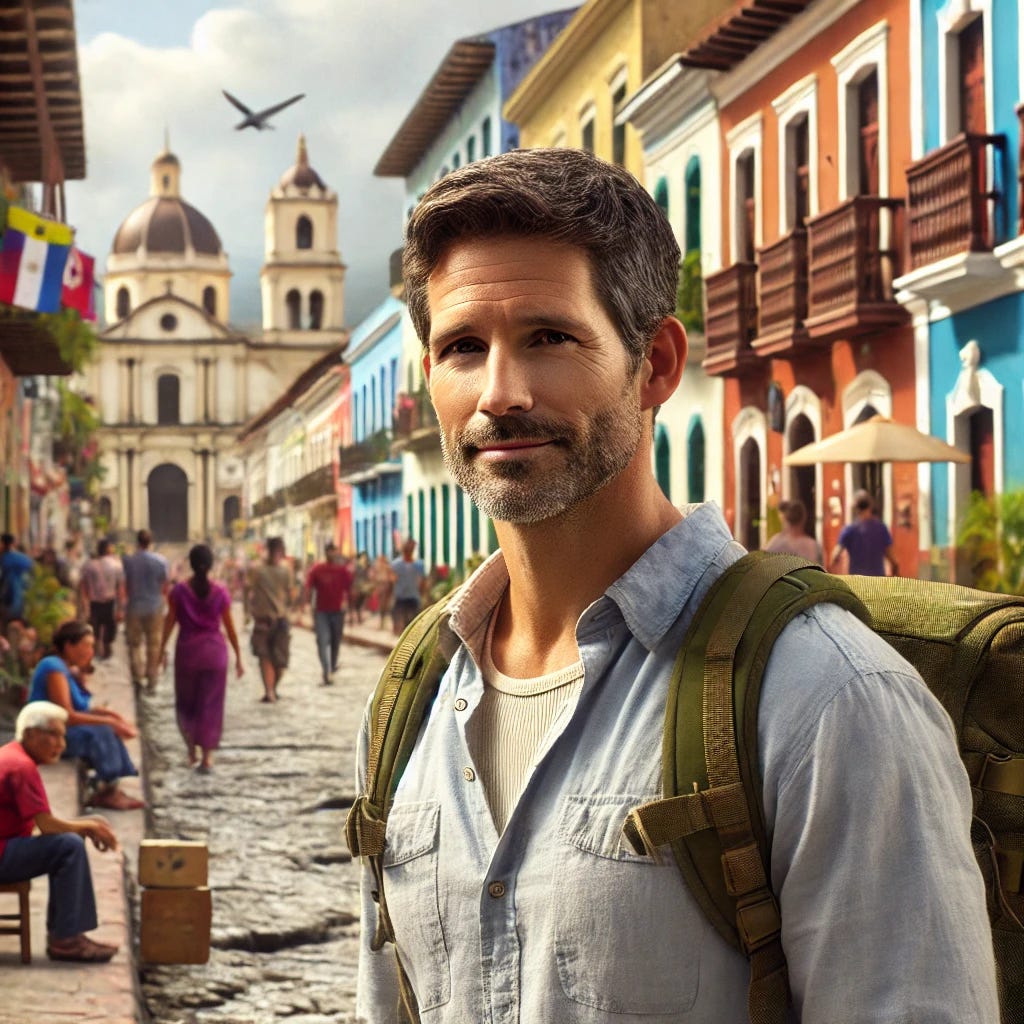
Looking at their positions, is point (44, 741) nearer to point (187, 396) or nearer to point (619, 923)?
point (619, 923)

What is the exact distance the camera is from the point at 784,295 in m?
15.4

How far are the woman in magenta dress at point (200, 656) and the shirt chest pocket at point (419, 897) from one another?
9270 mm

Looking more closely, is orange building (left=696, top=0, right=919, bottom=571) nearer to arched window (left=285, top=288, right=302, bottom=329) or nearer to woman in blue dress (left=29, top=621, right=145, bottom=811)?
woman in blue dress (left=29, top=621, right=145, bottom=811)

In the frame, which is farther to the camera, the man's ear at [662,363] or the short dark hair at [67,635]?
the short dark hair at [67,635]

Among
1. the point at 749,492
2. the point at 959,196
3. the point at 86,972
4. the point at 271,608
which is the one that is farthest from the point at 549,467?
the point at 749,492

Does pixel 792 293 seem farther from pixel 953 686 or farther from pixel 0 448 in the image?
pixel 953 686

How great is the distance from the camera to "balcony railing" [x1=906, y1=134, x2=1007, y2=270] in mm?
11922

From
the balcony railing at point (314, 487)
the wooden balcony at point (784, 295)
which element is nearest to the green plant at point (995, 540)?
the wooden balcony at point (784, 295)

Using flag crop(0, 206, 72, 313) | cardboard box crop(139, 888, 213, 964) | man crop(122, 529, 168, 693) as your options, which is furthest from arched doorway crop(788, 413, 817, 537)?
cardboard box crop(139, 888, 213, 964)

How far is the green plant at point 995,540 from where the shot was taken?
11258 mm

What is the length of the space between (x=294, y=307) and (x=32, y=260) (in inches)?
2636

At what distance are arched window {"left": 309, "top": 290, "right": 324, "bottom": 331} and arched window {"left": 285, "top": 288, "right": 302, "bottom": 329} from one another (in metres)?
0.50

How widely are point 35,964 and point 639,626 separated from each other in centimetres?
480

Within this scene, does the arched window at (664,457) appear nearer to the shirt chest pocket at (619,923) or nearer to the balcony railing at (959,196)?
the balcony railing at (959,196)
